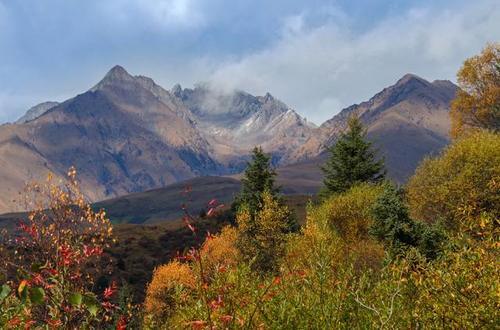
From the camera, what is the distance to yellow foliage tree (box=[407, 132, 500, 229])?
5506cm

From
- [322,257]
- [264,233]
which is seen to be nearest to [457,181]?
[264,233]

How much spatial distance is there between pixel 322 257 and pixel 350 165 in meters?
65.9

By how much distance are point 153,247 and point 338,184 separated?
242 ft

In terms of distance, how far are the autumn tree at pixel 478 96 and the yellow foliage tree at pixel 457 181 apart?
76.4 ft

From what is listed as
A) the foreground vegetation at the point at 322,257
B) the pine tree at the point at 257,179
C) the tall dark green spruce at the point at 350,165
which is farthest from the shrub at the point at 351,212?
the pine tree at the point at 257,179

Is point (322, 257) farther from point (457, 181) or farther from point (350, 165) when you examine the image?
point (350, 165)

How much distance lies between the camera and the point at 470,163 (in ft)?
191

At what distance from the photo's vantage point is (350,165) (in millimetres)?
79812

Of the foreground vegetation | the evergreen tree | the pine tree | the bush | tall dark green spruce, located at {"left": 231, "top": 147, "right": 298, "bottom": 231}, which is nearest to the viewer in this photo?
the foreground vegetation

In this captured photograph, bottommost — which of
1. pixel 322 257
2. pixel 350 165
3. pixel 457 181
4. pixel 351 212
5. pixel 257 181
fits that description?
pixel 351 212

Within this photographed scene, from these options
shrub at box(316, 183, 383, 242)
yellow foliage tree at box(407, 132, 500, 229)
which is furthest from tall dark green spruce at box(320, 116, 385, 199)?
yellow foliage tree at box(407, 132, 500, 229)

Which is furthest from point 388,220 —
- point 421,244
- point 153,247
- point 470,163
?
point 153,247

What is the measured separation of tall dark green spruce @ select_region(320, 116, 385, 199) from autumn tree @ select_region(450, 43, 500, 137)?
640 inches

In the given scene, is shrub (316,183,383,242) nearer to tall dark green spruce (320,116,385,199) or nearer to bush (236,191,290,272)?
bush (236,191,290,272)
